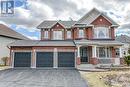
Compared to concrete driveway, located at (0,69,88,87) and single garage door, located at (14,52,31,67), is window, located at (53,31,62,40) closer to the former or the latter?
single garage door, located at (14,52,31,67)

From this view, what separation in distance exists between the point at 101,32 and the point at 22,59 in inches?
521

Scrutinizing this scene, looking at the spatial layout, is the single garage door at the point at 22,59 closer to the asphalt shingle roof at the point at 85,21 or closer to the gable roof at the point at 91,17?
the asphalt shingle roof at the point at 85,21

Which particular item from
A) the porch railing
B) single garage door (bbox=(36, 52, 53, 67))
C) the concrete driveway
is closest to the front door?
the porch railing

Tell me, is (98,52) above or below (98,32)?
below

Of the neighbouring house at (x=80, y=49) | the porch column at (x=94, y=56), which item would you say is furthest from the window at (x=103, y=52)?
the porch column at (x=94, y=56)

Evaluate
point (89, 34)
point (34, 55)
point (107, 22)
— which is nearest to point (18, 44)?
point (34, 55)

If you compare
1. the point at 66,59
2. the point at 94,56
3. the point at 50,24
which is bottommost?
the point at 66,59

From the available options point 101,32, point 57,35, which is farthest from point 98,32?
point 57,35

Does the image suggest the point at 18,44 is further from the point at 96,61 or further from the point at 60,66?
the point at 96,61

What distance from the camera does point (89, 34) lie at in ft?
109

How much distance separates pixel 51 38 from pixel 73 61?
31.3 feet

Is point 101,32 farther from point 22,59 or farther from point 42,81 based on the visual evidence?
point 42,81

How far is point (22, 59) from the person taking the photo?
3088cm

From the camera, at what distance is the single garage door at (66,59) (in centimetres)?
3022
